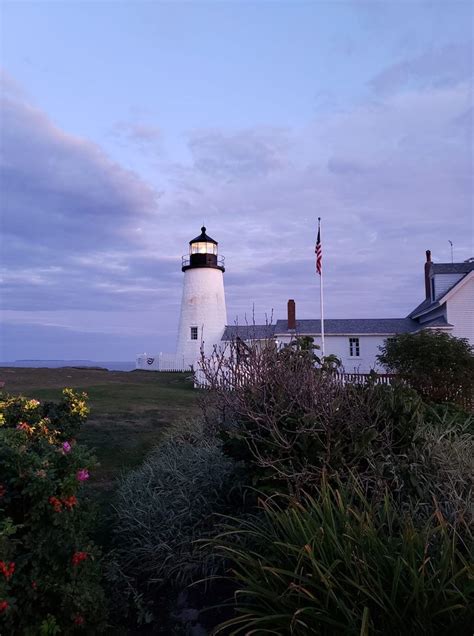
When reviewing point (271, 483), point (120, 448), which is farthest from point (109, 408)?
point (271, 483)

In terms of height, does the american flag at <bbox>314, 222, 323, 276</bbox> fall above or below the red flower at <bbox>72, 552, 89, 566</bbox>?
above

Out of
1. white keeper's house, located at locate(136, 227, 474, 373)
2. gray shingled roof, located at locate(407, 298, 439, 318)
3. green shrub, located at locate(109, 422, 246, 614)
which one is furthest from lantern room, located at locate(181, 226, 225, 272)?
green shrub, located at locate(109, 422, 246, 614)

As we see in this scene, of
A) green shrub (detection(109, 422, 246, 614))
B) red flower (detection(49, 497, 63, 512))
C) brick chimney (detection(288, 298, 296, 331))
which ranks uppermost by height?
brick chimney (detection(288, 298, 296, 331))

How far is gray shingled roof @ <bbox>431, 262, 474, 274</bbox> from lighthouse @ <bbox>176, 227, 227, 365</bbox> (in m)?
13.5

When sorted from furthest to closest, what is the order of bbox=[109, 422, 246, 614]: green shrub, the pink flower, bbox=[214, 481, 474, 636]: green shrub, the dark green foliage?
1. the dark green foliage
2. bbox=[109, 422, 246, 614]: green shrub
3. the pink flower
4. bbox=[214, 481, 474, 636]: green shrub

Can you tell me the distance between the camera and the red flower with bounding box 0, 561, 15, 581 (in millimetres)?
2705

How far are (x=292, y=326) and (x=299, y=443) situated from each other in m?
27.0

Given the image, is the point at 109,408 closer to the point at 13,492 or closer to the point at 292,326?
the point at 13,492

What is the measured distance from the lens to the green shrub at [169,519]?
4.15 meters

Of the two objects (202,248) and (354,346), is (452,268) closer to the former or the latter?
(354,346)

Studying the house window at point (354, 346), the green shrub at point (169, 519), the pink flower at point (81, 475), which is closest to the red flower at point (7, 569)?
the pink flower at point (81, 475)

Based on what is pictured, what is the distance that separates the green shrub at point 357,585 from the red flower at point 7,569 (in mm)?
1204

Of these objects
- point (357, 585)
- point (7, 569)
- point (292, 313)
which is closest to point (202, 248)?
point (292, 313)

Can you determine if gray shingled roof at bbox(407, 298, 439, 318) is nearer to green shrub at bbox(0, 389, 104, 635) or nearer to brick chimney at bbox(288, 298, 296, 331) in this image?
brick chimney at bbox(288, 298, 296, 331)
